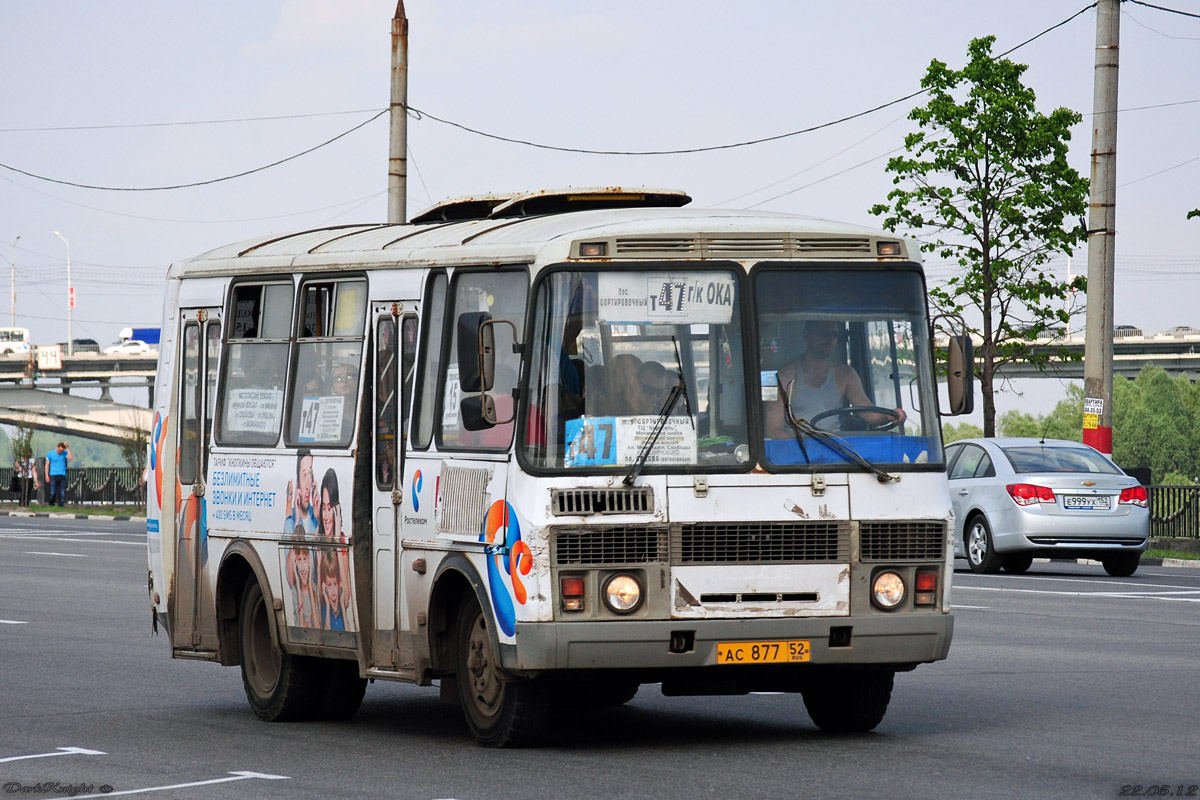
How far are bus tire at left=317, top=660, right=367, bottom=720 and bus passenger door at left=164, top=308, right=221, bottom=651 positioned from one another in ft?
2.80

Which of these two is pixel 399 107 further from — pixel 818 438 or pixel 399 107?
pixel 818 438

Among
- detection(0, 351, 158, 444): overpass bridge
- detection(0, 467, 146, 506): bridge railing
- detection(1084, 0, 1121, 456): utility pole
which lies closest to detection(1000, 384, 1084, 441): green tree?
detection(0, 351, 158, 444): overpass bridge

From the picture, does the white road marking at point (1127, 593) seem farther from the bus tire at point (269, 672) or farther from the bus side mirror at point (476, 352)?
the bus side mirror at point (476, 352)

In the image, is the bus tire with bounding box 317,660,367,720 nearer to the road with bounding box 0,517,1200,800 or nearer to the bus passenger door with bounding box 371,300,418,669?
the road with bounding box 0,517,1200,800

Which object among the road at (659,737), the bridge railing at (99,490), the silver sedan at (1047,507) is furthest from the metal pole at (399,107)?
the bridge railing at (99,490)

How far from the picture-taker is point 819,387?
30.9 ft

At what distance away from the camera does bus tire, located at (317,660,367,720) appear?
36.6 feet

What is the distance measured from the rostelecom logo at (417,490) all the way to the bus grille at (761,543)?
4.97ft

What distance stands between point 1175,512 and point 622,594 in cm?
2407

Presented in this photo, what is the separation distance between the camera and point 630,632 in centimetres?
891

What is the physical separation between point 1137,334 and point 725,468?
110 m

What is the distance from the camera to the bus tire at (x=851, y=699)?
32.4ft

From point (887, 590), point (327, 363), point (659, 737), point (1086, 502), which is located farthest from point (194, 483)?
point (1086, 502)

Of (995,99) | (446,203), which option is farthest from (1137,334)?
(446,203)
